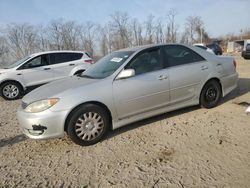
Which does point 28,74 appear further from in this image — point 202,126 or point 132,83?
point 202,126

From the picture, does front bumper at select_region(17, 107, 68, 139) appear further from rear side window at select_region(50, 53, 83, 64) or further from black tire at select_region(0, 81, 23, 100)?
rear side window at select_region(50, 53, 83, 64)

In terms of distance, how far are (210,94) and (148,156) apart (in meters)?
2.48

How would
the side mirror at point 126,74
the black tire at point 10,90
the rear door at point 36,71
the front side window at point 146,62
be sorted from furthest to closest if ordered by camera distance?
the rear door at point 36,71, the black tire at point 10,90, the front side window at point 146,62, the side mirror at point 126,74

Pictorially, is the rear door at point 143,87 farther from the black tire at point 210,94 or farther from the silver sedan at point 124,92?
the black tire at point 210,94

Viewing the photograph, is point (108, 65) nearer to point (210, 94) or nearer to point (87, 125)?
point (87, 125)

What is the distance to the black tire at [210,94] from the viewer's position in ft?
17.2

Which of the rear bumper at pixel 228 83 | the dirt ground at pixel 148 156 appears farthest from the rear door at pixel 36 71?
the rear bumper at pixel 228 83

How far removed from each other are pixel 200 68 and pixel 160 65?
95 centimetres

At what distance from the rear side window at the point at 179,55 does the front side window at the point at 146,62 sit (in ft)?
0.67

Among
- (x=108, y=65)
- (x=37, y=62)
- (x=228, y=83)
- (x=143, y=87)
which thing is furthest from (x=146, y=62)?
(x=37, y=62)

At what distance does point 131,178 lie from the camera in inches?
120

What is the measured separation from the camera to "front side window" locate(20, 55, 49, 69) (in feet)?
29.8

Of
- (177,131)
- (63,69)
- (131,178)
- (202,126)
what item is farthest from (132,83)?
(63,69)

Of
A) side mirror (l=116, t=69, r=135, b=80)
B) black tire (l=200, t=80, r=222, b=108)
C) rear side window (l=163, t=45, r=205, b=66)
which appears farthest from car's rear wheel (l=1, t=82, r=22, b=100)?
black tire (l=200, t=80, r=222, b=108)
